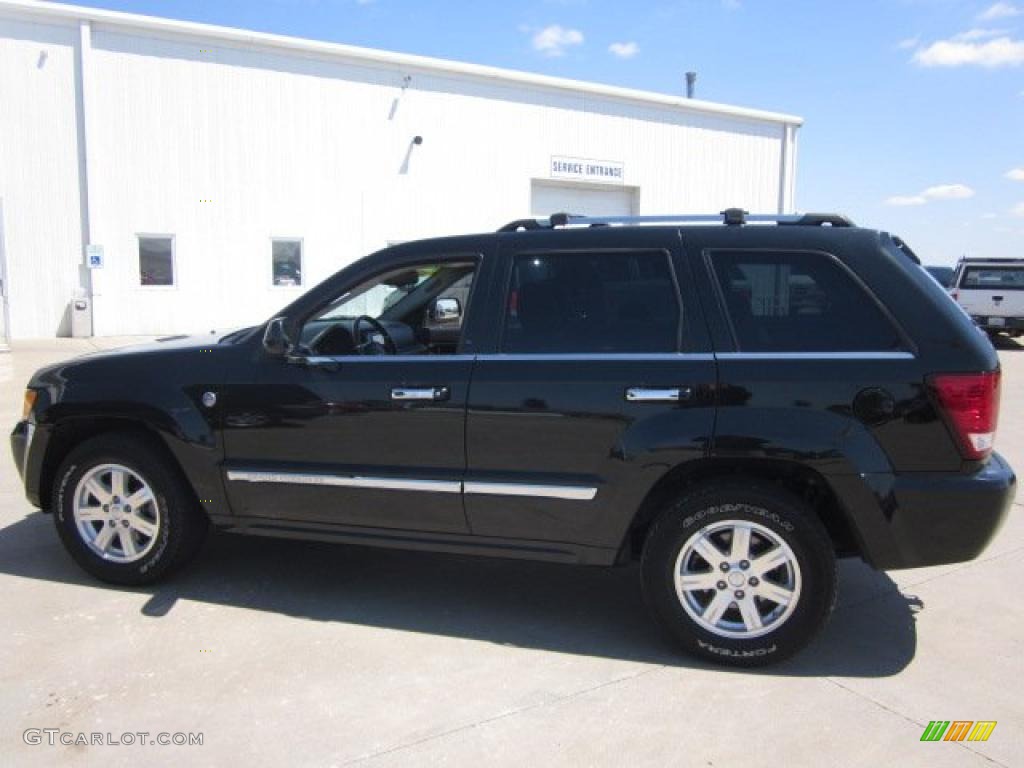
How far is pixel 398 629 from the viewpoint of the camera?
405 centimetres

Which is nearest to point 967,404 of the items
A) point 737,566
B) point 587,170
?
point 737,566

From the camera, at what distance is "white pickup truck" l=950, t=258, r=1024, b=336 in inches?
737

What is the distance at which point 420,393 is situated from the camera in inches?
154

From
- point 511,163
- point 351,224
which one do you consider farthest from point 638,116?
Answer: point 351,224

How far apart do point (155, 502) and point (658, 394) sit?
2.61 metres

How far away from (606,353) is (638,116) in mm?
21756

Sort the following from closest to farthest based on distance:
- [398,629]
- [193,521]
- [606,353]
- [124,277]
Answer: [606,353]
[398,629]
[193,521]
[124,277]

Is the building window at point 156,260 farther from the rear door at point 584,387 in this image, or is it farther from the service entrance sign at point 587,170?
the rear door at point 584,387

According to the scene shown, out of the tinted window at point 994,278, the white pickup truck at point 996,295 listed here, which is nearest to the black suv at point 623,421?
the white pickup truck at point 996,295

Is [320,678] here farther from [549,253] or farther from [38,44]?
[38,44]

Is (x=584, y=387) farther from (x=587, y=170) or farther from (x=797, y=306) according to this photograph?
(x=587, y=170)

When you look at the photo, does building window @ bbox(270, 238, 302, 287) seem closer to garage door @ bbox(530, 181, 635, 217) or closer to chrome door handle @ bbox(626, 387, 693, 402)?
garage door @ bbox(530, 181, 635, 217)

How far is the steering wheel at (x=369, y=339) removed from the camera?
4.43m

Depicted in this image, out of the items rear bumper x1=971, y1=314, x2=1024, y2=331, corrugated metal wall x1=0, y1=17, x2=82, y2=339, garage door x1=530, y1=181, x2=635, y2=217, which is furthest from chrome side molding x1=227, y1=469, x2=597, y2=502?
garage door x1=530, y1=181, x2=635, y2=217
